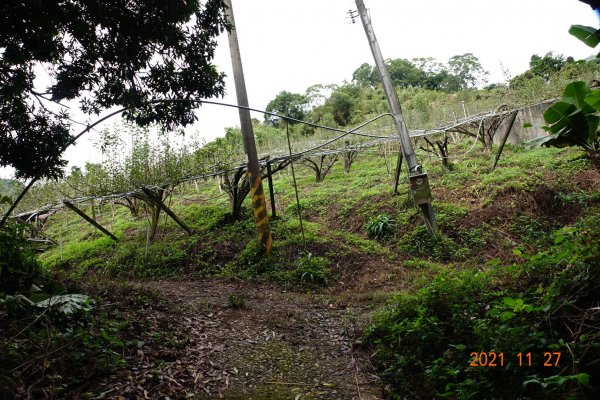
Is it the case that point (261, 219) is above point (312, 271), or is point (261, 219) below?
above

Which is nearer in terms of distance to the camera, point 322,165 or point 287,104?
point 322,165

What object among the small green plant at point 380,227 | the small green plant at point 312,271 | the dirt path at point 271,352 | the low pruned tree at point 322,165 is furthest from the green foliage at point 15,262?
the low pruned tree at point 322,165

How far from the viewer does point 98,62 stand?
436cm

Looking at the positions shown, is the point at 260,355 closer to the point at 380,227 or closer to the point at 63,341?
the point at 63,341

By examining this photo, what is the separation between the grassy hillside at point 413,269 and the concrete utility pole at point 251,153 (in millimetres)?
474

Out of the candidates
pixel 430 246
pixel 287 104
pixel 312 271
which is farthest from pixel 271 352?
pixel 287 104

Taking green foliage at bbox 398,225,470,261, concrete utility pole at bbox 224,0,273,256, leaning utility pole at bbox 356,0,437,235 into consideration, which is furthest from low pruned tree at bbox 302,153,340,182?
green foliage at bbox 398,225,470,261

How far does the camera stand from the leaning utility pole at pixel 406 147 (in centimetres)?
757

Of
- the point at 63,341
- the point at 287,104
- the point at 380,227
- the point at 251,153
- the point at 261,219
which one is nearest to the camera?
the point at 63,341

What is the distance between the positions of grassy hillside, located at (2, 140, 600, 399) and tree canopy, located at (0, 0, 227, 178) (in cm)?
167

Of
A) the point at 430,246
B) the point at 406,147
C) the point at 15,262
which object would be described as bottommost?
the point at 430,246

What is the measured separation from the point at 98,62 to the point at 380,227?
267 inches

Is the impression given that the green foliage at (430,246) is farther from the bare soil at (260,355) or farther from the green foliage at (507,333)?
the green foliage at (507,333)

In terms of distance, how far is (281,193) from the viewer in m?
15.0
